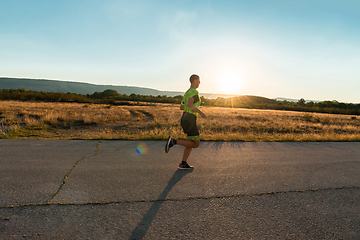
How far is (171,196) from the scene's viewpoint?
3.16 meters

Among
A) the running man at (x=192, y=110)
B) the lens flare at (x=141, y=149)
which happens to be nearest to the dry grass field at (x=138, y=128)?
the lens flare at (x=141, y=149)

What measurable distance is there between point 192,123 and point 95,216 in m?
2.44

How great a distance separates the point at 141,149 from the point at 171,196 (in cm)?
308

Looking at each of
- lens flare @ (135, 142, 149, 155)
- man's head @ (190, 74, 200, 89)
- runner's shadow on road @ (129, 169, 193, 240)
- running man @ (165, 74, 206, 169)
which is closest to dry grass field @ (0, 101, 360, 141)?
lens flare @ (135, 142, 149, 155)

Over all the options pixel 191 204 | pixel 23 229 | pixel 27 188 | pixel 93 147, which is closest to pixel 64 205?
pixel 23 229

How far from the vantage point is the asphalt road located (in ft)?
7.75

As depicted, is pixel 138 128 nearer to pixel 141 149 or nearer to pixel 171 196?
pixel 141 149

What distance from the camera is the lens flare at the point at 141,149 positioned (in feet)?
18.7

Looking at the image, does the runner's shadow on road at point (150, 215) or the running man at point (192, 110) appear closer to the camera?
the runner's shadow on road at point (150, 215)

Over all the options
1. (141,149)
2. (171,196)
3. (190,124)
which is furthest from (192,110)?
(141,149)

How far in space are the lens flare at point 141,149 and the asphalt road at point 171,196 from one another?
36cm

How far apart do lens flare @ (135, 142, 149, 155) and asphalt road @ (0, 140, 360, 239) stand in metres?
0.36

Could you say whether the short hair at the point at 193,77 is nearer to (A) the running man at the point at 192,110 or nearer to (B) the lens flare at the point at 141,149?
(A) the running man at the point at 192,110

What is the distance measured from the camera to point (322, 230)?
96.8 inches
